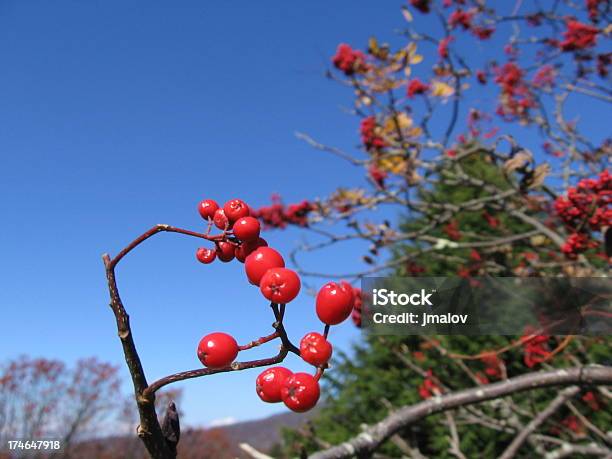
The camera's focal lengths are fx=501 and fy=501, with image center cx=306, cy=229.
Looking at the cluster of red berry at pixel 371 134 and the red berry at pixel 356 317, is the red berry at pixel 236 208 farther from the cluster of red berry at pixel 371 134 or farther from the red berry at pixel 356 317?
the cluster of red berry at pixel 371 134

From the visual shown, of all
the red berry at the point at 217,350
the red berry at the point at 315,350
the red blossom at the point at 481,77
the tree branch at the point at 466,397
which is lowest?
the tree branch at the point at 466,397

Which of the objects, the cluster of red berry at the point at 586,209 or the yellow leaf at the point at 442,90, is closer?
the cluster of red berry at the point at 586,209

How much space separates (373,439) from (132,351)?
54.5 inches

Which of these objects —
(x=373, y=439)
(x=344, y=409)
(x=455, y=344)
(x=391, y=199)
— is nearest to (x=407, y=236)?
(x=391, y=199)

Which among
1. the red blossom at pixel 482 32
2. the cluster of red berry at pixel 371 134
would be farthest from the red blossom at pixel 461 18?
the cluster of red berry at pixel 371 134

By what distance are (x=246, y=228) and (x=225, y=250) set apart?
0.07 m

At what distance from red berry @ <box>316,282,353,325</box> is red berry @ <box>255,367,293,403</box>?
11 centimetres

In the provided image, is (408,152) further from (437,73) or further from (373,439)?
(373,439)

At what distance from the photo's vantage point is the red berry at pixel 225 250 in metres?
0.76

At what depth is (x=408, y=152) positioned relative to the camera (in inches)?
178

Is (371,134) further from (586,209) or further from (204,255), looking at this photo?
(204,255)

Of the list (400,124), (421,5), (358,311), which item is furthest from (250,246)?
(421,5)

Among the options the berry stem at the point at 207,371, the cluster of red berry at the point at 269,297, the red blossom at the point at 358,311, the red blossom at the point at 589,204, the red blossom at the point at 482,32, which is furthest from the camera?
the red blossom at the point at 482,32

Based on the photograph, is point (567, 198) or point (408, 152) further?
point (408, 152)
